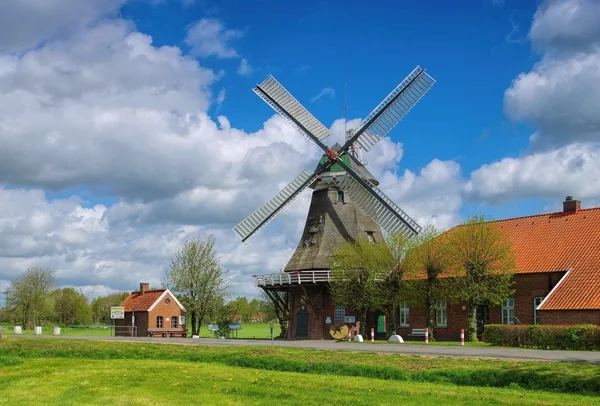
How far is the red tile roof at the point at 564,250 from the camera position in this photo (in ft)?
103

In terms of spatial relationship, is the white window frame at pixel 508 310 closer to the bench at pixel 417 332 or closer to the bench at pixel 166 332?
the bench at pixel 417 332

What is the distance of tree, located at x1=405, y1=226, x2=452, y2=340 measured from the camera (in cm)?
3656

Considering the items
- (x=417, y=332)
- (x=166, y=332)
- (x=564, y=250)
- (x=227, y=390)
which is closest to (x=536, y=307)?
(x=564, y=250)

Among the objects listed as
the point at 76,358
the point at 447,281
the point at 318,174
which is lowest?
the point at 76,358

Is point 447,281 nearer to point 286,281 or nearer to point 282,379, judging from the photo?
point 286,281

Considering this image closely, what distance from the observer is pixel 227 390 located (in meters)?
16.0

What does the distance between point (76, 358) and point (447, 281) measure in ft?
61.9

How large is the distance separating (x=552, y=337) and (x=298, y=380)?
44.8ft

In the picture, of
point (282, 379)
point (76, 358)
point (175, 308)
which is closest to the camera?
point (282, 379)

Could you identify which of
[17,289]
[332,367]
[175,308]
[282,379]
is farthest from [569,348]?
[17,289]

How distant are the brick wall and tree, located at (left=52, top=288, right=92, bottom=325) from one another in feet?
232

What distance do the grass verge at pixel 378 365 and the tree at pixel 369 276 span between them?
43.8ft

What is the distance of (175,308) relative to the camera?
182ft

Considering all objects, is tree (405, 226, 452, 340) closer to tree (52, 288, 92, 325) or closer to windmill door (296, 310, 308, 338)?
windmill door (296, 310, 308, 338)
